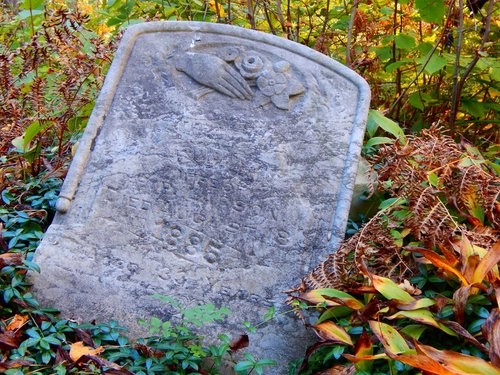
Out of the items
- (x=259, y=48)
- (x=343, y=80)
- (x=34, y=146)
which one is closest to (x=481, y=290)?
(x=343, y=80)

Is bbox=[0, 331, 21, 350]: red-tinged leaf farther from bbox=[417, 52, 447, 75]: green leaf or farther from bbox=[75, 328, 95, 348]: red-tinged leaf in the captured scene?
bbox=[417, 52, 447, 75]: green leaf

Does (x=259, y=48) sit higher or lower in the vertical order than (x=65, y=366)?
higher

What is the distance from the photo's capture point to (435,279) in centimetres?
A: 253

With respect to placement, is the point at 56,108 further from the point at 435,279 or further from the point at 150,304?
the point at 435,279

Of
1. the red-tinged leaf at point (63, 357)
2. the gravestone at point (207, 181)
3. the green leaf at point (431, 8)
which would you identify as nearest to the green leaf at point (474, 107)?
the green leaf at point (431, 8)

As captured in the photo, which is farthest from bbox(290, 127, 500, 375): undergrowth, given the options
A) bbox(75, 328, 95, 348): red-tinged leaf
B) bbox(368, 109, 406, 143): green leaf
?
bbox(75, 328, 95, 348): red-tinged leaf

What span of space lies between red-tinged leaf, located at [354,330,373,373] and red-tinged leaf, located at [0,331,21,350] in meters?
1.22

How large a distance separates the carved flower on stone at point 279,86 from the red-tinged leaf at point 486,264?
111 cm

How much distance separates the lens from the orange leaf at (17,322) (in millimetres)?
2430

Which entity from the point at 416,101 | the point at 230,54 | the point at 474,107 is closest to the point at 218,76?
the point at 230,54

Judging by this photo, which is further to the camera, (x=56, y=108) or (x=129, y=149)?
(x=56, y=108)

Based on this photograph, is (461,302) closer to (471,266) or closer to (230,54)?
(471,266)

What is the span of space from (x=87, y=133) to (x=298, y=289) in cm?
120

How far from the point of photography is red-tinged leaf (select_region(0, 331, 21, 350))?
2311 millimetres
